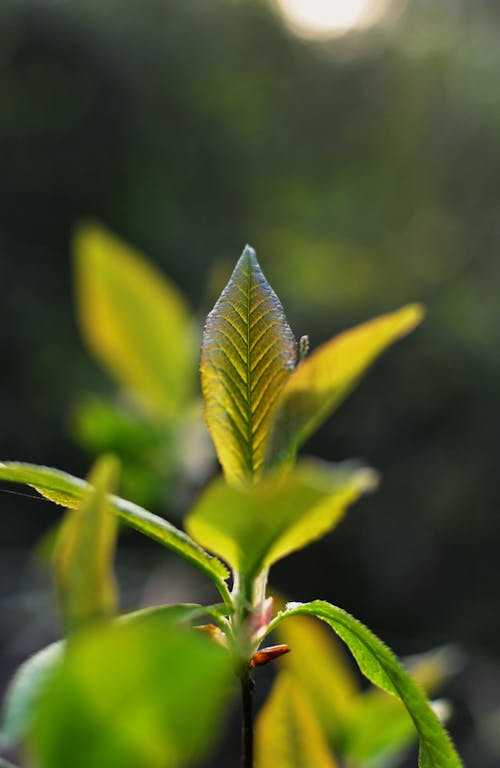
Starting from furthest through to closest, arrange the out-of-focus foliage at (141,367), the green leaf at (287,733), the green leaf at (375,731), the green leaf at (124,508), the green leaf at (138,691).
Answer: the out-of-focus foliage at (141,367) < the green leaf at (375,731) < the green leaf at (287,733) < the green leaf at (124,508) < the green leaf at (138,691)

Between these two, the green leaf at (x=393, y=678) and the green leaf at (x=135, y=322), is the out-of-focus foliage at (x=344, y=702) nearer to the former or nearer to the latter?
the green leaf at (x=393, y=678)

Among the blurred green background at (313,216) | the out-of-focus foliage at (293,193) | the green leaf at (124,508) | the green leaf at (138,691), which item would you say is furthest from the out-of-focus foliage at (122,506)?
the out-of-focus foliage at (293,193)

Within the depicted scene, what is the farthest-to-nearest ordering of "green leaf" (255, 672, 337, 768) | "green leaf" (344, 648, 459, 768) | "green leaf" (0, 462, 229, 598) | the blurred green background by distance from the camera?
the blurred green background
"green leaf" (344, 648, 459, 768)
"green leaf" (255, 672, 337, 768)
"green leaf" (0, 462, 229, 598)

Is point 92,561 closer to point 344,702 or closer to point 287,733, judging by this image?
point 287,733

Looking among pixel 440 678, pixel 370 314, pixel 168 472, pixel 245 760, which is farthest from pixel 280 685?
pixel 370 314

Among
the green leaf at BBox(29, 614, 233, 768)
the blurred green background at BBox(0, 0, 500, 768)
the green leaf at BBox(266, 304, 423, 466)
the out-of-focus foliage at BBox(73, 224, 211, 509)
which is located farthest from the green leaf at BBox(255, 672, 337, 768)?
the blurred green background at BBox(0, 0, 500, 768)

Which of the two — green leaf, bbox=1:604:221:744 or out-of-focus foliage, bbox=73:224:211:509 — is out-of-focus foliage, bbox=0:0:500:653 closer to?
out-of-focus foliage, bbox=73:224:211:509
